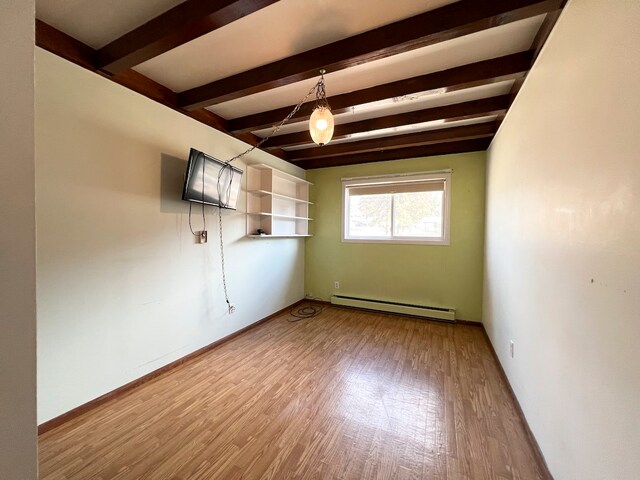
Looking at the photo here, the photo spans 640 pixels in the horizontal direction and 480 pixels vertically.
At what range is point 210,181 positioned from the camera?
8.02 ft

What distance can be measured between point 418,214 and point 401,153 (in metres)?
0.98

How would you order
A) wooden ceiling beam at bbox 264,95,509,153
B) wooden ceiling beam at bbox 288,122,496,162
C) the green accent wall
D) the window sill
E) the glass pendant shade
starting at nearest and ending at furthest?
the glass pendant shade < wooden ceiling beam at bbox 264,95,509,153 < wooden ceiling beam at bbox 288,122,496,162 < the green accent wall < the window sill

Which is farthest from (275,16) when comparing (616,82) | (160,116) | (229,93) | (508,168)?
(508,168)

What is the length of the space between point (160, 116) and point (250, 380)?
254cm

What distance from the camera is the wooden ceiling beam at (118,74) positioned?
156 cm

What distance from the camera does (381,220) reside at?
4.07m

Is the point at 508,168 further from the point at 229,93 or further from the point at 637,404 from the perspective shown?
the point at 229,93

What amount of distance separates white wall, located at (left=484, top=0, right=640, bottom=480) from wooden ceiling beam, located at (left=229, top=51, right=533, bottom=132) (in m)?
0.18

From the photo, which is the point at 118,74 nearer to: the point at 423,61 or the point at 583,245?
the point at 423,61

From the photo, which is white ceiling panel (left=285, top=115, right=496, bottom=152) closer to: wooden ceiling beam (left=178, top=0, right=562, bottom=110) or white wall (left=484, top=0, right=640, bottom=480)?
white wall (left=484, top=0, right=640, bottom=480)

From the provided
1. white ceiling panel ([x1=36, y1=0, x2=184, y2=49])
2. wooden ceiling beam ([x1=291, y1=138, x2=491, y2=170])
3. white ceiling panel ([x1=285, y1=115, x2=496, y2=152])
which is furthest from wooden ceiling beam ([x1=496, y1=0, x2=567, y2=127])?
white ceiling panel ([x1=36, y1=0, x2=184, y2=49])

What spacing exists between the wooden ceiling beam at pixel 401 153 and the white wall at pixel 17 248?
3.70 meters

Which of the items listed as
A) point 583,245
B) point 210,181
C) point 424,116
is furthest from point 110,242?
point 424,116

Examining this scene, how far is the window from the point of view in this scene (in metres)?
3.66
